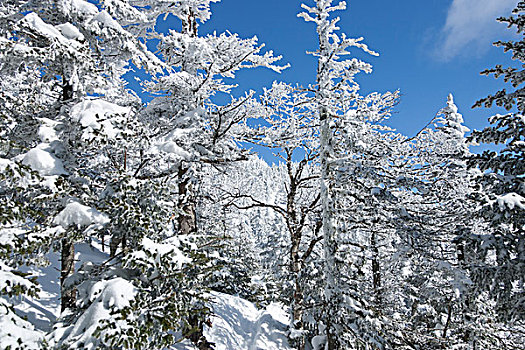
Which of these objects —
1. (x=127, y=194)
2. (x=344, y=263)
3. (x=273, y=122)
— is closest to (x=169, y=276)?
(x=127, y=194)

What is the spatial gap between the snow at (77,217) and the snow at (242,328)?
7.47 m

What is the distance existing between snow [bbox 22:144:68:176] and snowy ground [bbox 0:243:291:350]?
5109mm

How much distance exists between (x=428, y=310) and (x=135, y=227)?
69.2 feet

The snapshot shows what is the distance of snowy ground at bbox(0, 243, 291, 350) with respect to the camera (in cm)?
987

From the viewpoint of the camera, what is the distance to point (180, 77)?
27.4ft

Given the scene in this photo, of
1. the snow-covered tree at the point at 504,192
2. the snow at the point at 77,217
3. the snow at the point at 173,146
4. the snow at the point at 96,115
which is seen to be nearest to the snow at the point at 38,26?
the snow at the point at 96,115

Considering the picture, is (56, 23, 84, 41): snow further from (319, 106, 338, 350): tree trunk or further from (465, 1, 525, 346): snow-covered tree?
(465, 1, 525, 346): snow-covered tree

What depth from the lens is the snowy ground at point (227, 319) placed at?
987 cm

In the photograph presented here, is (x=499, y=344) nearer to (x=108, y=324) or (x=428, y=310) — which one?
(x=428, y=310)

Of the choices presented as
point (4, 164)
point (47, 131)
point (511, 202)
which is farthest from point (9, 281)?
point (511, 202)

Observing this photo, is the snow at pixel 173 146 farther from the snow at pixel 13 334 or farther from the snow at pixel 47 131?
the snow at pixel 13 334

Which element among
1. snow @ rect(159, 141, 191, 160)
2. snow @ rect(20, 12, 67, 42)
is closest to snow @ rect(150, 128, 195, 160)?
snow @ rect(159, 141, 191, 160)

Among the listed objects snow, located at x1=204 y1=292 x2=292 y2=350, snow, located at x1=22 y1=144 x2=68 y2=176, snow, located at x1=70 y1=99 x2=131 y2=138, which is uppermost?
snow, located at x1=70 y1=99 x2=131 y2=138

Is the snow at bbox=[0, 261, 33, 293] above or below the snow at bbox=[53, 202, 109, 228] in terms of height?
below
